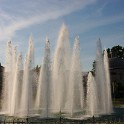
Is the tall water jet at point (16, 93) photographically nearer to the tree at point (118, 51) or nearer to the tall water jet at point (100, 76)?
the tall water jet at point (100, 76)

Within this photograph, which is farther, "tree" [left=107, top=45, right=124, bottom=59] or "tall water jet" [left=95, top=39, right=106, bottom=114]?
"tree" [left=107, top=45, right=124, bottom=59]

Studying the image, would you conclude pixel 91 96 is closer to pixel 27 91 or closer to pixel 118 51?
pixel 27 91

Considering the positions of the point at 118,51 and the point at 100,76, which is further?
the point at 118,51

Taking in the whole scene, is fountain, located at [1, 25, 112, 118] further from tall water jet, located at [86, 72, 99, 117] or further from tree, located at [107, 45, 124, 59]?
tree, located at [107, 45, 124, 59]

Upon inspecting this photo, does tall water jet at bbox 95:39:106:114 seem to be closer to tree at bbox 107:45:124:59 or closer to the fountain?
the fountain

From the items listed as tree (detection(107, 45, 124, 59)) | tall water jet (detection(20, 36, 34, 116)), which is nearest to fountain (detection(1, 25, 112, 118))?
tall water jet (detection(20, 36, 34, 116))

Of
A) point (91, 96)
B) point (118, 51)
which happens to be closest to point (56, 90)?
point (91, 96)

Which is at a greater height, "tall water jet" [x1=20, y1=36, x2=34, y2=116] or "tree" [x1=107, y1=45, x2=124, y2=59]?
"tree" [x1=107, y1=45, x2=124, y2=59]

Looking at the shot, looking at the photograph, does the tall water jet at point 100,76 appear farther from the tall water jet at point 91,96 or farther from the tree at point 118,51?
the tree at point 118,51

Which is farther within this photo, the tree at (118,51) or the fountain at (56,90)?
the tree at (118,51)

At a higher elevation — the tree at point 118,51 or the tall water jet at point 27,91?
the tree at point 118,51

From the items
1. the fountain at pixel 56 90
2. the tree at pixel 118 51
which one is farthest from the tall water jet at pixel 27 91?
the tree at pixel 118 51

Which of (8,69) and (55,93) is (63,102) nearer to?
(55,93)

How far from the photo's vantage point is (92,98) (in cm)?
2927
